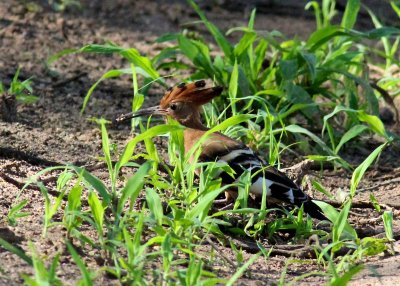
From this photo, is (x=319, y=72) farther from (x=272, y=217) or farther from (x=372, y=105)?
(x=272, y=217)

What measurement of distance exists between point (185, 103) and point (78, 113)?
30.7 inches

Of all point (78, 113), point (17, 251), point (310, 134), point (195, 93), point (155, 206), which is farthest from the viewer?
point (78, 113)

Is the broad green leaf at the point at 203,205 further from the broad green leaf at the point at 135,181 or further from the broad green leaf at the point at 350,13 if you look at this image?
the broad green leaf at the point at 350,13

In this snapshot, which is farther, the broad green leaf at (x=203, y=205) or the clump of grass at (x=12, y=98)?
the clump of grass at (x=12, y=98)

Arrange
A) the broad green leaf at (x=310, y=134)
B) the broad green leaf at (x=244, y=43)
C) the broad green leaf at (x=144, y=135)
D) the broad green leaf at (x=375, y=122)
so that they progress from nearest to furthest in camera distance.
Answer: the broad green leaf at (x=144, y=135) < the broad green leaf at (x=310, y=134) < the broad green leaf at (x=375, y=122) < the broad green leaf at (x=244, y=43)

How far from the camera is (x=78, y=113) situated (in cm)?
534

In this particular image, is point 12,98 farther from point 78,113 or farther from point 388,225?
point 388,225

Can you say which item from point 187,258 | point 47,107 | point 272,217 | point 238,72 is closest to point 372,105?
point 238,72

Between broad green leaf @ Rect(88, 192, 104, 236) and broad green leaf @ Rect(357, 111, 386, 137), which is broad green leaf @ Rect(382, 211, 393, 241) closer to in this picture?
broad green leaf @ Rect(357, 111, 386, 137)

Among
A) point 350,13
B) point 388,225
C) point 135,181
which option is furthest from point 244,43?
point 135,181

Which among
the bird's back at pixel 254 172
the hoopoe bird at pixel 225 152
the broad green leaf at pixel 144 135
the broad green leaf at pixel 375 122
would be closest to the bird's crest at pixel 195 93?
the hoopoe bird at pixel 225 152

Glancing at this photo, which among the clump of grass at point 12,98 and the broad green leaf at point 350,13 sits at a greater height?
the broad green leaf at point 350,13

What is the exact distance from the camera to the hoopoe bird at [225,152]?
415 centimetres

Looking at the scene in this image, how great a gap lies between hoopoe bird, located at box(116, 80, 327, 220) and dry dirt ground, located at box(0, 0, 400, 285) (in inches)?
12.3
